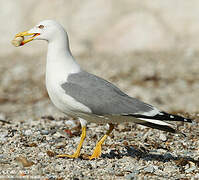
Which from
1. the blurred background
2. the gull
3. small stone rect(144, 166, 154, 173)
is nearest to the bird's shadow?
the gull

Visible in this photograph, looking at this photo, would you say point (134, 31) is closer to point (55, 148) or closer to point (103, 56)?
point (103, 56)

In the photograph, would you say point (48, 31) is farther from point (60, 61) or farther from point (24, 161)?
point (24, 161)

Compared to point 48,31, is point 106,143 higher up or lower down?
lower down

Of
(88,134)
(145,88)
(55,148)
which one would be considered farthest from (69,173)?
(145,88)

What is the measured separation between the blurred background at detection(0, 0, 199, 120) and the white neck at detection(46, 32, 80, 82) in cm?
676

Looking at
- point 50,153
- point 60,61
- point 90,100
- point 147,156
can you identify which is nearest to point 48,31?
point 60,61

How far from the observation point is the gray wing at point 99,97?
5578 mm

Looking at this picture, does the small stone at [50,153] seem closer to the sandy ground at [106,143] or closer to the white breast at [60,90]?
the sandy ground at [106,143]

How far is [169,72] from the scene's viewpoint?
14906 millimetres

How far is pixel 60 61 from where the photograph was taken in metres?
5.88

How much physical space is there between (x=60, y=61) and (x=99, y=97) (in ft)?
2.36

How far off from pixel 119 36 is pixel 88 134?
11.4m

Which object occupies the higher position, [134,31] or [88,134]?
[134,31]

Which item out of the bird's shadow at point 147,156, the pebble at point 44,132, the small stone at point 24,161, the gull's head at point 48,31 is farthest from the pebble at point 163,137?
the small stone at point 24,161
